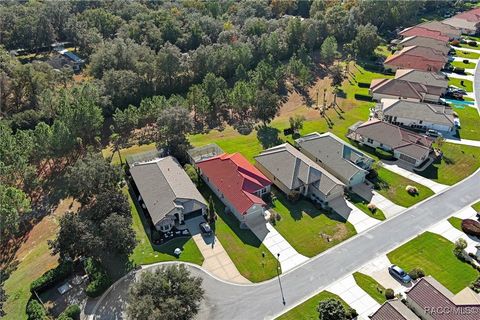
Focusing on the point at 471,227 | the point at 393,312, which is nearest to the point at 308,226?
the point at 393,312

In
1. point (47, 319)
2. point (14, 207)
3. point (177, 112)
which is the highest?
point (177, 112)

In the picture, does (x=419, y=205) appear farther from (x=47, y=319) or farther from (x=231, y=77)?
(x=231, y=77)

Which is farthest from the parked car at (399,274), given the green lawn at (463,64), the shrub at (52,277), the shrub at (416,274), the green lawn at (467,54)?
the green lawn at (467,54)

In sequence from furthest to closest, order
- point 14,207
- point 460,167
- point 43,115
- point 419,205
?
point 43,115
point 460,167
point 419,205
point 14,207

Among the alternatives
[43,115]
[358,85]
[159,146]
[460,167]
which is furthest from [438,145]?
[43,115]

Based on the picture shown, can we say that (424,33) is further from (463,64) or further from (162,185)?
(162,185)

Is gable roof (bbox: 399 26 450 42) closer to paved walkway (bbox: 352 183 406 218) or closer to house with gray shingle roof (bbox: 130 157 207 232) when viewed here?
paved walkway (bbox: 352 183 406 218)
